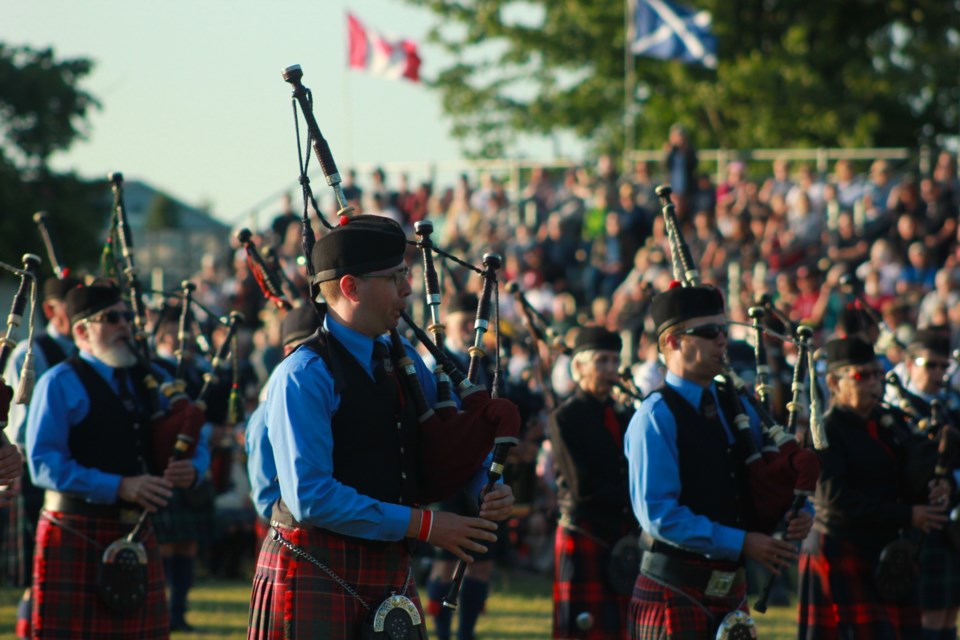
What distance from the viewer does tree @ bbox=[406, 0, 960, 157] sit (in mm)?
20375

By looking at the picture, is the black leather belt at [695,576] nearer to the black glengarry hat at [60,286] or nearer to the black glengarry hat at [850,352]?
the black glengarry hat at [850,352]

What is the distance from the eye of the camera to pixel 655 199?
14.2 metres

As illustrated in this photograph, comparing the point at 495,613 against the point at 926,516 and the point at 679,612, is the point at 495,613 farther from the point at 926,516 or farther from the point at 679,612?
the point at 679,612

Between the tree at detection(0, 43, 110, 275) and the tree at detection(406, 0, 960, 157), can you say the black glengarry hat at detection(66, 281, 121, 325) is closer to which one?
the tree at detection(0, 43, 110, 275)

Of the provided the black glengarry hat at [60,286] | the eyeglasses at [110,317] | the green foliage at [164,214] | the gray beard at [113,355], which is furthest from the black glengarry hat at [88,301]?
the green foliage at [164,214]

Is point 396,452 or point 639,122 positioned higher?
point 639,122

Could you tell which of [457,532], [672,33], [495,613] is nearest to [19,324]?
[457,532]

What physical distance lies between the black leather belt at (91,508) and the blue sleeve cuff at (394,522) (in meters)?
2.22

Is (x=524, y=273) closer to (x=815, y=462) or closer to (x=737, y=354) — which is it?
(x=737, y=354)

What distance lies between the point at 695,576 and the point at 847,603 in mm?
1477

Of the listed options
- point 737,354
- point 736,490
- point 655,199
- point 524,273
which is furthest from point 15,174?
point 736,490

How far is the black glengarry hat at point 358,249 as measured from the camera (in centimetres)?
348

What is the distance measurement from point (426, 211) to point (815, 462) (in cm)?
1165

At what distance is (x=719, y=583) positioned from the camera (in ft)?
14.1
